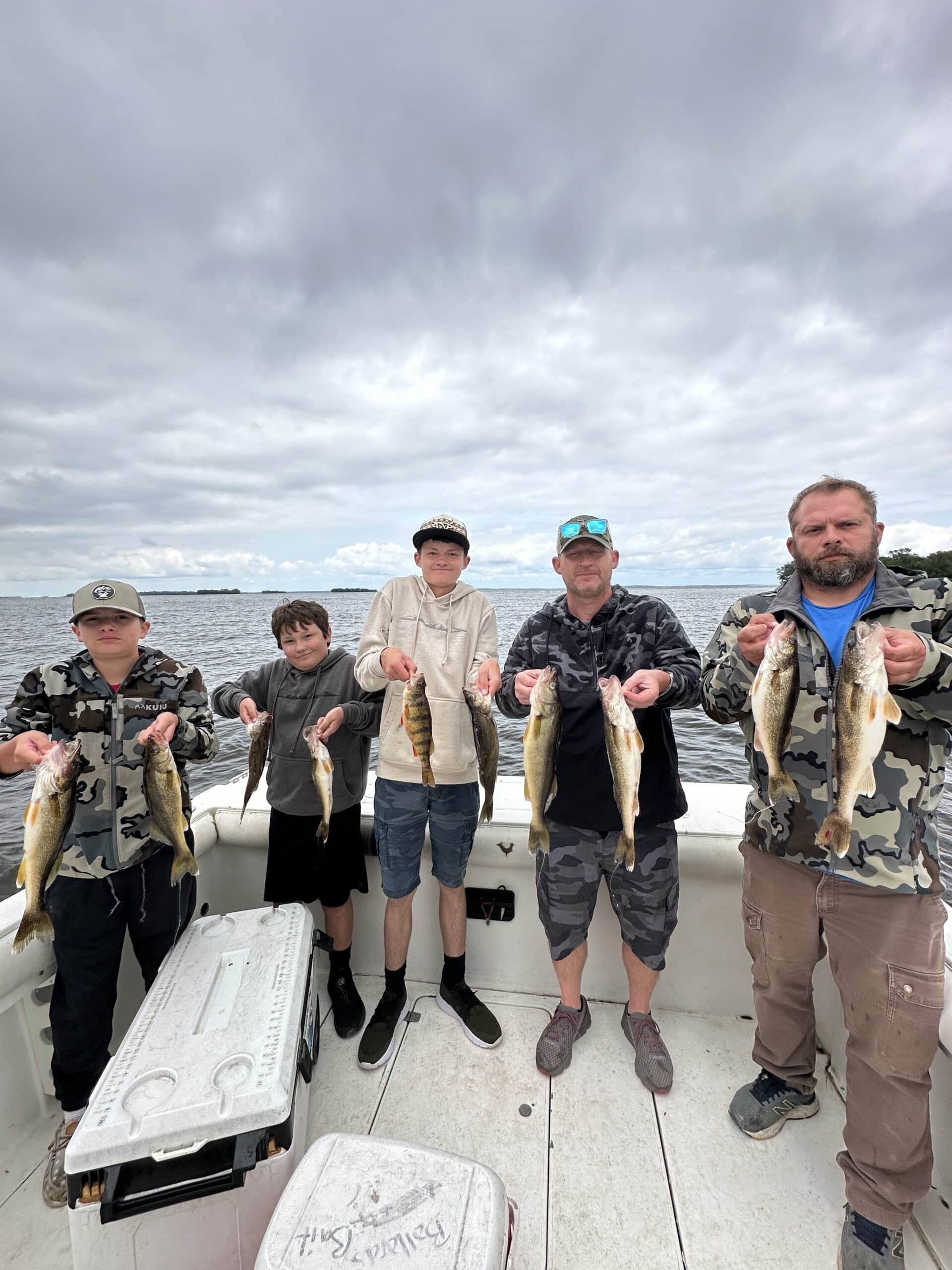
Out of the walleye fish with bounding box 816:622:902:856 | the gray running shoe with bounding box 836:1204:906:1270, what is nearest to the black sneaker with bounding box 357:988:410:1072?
the gray running shoe with bounding box 836:1204:906:1270

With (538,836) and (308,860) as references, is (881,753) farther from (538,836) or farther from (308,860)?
(308,860)

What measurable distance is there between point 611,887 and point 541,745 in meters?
1.12

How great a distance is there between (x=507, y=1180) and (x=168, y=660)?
330cm

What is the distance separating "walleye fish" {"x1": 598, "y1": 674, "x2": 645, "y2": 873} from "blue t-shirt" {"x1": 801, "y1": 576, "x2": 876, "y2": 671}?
1.02 m

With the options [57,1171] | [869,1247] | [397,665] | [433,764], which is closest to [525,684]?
[397,665]

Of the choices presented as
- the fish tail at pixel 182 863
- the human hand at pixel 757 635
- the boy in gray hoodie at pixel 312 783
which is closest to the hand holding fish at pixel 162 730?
the fish tail at pixel 182 863

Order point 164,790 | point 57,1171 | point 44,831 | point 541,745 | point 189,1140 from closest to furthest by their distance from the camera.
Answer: point 189,1140 < point 44,831 < point 57,1171 < point 164,790 < point 541,745

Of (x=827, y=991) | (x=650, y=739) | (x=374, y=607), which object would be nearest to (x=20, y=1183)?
(x=374, y=607)

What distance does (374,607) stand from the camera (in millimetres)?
3885

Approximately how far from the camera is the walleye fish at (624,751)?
9.30ft

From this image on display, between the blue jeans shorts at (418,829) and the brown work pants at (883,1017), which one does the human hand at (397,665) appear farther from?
the brown work pants at (883,1017)

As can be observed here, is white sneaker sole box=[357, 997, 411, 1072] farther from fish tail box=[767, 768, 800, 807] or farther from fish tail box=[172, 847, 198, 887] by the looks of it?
fish tail box=[767, 768, 800, 807]

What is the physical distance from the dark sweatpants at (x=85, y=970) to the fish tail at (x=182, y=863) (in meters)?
0.21

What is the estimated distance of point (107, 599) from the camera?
3092mm
